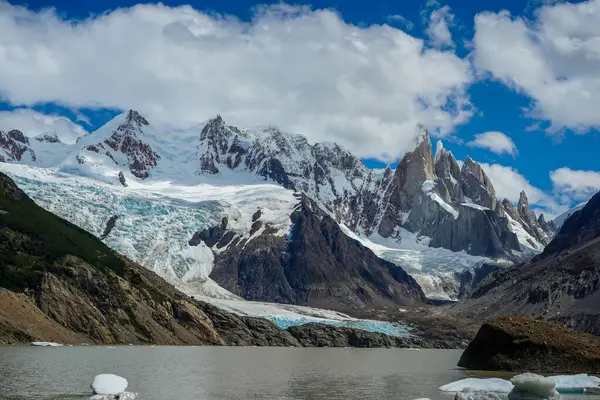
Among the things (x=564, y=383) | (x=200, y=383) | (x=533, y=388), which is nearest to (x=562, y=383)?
(x=564, y=383)

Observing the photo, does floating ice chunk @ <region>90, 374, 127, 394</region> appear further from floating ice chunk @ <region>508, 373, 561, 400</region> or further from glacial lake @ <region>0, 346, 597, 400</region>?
floating ice chunk @ <region>508, 373, 561, 400</region>

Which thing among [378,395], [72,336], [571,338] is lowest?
[72,336]

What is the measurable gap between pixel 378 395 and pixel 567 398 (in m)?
15.2

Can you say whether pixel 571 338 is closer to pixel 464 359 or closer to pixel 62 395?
pixel 464 359

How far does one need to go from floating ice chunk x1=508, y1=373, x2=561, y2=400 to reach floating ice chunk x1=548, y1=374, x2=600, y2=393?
1248cm

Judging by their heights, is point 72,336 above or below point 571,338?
below

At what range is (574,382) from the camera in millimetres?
68938

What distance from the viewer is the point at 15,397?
→ 2084 inches

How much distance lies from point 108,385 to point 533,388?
3053cm

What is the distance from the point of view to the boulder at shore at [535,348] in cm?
8681

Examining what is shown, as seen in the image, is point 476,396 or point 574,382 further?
point 574,382

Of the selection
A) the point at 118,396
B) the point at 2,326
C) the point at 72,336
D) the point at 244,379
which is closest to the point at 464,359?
the point at 244,379

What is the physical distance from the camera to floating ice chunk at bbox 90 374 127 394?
5438 cm

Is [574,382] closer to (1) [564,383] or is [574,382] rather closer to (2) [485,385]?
(1) [564,383]
